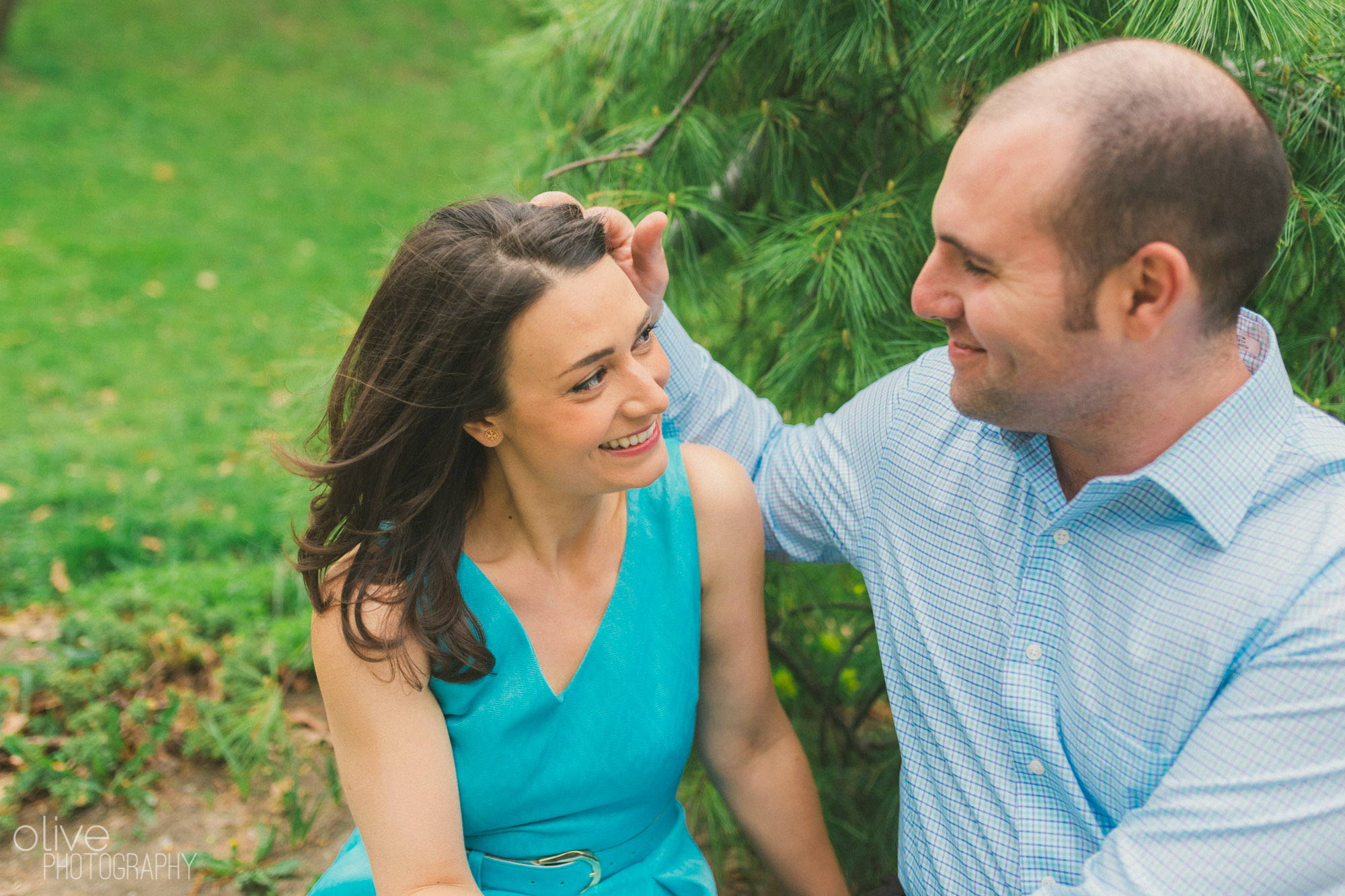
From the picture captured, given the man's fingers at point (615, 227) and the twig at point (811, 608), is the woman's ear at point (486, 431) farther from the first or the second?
the twig at point (811, 608)

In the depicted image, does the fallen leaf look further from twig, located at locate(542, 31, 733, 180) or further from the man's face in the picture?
the man's face

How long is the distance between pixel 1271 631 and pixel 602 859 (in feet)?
3.87

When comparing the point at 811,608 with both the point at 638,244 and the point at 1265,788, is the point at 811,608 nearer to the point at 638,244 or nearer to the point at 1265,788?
the point at 638,244

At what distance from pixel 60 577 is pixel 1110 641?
3519 mm

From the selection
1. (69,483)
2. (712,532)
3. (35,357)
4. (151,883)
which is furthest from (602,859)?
(35,357)

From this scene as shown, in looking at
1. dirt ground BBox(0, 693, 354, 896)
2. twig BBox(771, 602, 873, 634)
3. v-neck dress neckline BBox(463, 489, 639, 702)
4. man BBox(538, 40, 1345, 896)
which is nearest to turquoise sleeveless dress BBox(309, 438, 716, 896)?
v-neck dress neckline BBox(463, 489, 639, 702)

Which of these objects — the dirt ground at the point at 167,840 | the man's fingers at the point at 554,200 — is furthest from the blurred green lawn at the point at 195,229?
the dirt ground at the point at 167,840

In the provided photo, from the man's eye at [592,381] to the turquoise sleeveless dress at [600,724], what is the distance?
0.94 ft

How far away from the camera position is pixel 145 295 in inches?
262

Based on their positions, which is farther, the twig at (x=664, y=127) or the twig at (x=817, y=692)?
the twig at (x=817, y=692)

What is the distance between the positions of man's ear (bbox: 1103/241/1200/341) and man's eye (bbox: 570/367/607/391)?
76 centimetres

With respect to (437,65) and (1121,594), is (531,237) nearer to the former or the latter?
(1121,594)

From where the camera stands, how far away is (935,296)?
1.64 meters

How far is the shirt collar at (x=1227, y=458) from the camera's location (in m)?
1.49
